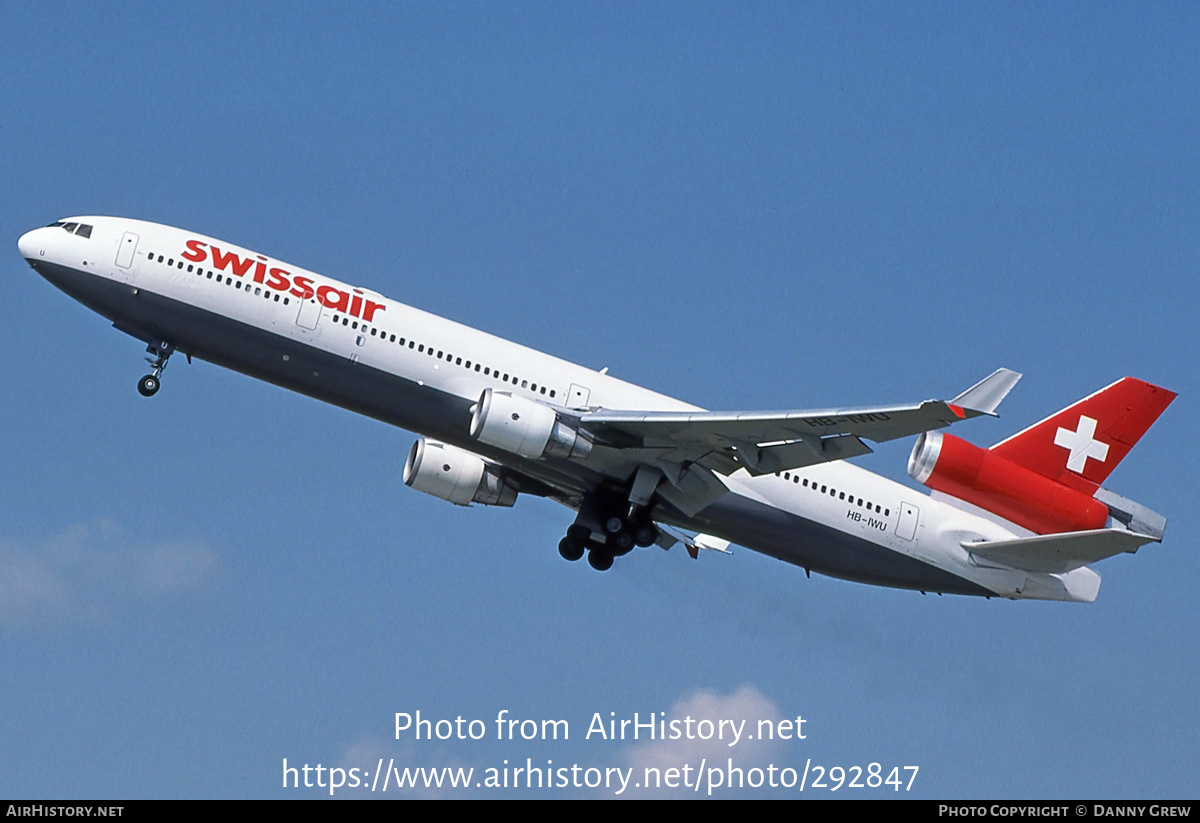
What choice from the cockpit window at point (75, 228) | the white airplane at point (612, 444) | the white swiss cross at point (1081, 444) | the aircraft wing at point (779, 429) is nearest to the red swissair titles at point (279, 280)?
the white airplane at point (612, 444)

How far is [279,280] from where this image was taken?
40.7 m

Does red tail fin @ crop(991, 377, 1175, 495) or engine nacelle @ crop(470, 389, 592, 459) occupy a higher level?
red tail fin @ crop(991, 377, 1175, 495)

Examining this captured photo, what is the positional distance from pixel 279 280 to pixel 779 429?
13.4 meters

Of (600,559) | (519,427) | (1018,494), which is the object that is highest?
(1018,494)

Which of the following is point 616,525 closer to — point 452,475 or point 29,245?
point 452,475

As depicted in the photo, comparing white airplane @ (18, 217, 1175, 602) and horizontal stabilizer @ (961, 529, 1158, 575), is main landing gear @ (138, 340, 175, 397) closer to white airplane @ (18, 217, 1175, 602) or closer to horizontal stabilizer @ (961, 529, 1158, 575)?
white airplane @ (18, 217, 1175, 602)

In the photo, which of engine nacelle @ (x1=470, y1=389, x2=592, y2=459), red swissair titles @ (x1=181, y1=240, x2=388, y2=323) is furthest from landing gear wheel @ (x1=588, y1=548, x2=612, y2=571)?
red swissair titles @ (x1=181, y1=240, x2=388, y2=323)

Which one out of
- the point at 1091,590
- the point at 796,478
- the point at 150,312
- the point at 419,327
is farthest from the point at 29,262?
the point at 1091,590

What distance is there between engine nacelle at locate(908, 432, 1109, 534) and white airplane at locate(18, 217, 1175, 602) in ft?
0.16

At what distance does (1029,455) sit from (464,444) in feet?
54.5

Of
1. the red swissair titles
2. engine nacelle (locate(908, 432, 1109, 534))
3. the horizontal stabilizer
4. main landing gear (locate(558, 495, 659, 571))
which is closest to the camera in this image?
the red swissair titles

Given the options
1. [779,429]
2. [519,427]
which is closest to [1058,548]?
[779,429]

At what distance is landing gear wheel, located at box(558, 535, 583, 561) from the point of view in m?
44.6
